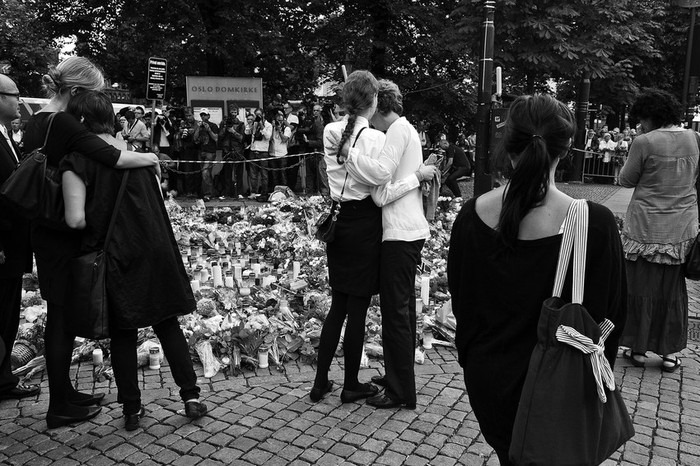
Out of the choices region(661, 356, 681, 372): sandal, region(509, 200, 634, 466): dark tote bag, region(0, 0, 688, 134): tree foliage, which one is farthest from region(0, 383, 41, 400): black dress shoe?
region(0, 0, 688, 134): tree foliage

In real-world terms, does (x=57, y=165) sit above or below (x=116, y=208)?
above

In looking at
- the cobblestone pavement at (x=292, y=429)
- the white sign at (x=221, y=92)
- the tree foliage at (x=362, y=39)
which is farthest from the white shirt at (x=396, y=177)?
the white sign at (x=221, y=92)

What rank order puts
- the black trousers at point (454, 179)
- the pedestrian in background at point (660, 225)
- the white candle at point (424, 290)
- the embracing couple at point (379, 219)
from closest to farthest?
the embracing couple at point (379, 219) → the pedestrian in background at point (660, 225) → the white candle at point (424, 290) → the black trousers at point (454, 179)

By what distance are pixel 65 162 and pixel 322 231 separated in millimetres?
1436

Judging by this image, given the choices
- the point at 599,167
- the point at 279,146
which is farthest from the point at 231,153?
the point at 599,167

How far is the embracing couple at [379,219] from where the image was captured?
380 centimetres

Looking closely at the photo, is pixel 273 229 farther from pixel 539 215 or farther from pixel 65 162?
Result: pixel 539 215

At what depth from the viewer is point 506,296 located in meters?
2.06

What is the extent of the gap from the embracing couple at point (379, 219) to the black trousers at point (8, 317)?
77.5 inches

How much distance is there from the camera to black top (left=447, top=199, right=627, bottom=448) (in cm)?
197

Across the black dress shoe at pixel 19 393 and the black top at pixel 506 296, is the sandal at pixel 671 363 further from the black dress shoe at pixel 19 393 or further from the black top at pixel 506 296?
the black dress shoe at pixel 19 393

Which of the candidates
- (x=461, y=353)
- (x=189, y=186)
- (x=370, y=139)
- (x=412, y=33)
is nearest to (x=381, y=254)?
(x=370, y=139)

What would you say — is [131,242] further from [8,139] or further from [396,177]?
[396,177]

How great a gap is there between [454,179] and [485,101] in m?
6.69
